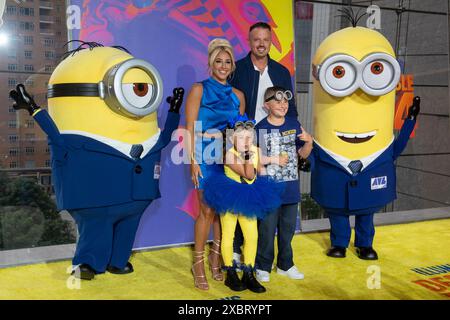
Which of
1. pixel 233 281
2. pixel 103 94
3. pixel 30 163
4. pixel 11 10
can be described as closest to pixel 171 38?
pixel 103 94

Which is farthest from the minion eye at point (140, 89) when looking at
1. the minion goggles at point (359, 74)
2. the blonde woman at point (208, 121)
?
the minion goggles at point (359, 74)

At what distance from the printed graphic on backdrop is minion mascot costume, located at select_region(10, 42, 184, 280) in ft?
1.35

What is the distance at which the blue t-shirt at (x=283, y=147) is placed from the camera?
2508 millimetres

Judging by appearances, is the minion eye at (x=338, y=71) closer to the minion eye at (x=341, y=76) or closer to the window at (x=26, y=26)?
the minion eye at (x=341, y=76)

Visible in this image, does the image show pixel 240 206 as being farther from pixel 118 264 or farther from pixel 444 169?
pixel 444 169

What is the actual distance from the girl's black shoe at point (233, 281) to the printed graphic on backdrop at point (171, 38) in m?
0.82

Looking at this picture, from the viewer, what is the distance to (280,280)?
104 inches

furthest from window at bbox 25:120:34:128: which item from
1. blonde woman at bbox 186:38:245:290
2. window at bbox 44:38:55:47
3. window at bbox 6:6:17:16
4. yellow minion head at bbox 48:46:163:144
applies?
blonde woman at bbox 186:38:245:290

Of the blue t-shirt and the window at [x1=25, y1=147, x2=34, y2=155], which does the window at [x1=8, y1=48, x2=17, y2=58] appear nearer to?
the window at [x1=25, y1=147, x2=34, y2=155]

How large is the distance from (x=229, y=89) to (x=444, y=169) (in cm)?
359

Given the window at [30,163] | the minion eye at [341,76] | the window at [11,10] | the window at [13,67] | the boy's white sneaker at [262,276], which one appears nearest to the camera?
the boy's white sneaker at [262,276]

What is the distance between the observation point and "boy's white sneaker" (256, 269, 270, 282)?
2.61 m

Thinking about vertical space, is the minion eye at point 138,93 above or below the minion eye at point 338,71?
below
